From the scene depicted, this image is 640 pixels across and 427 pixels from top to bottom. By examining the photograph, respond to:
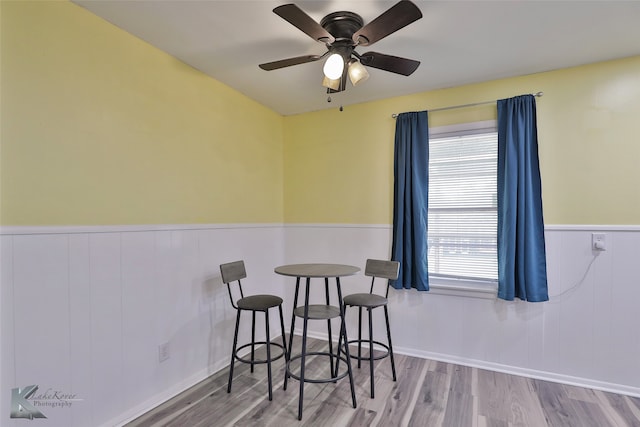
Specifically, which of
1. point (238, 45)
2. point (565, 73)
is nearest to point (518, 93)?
point (565, 73)

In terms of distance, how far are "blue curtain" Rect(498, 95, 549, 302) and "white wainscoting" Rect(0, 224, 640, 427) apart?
147mm

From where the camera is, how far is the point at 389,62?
2.01 m

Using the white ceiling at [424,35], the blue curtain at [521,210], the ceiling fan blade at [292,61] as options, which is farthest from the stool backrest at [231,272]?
the blue curtain at [521,210]

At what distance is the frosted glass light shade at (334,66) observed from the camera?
185 cm

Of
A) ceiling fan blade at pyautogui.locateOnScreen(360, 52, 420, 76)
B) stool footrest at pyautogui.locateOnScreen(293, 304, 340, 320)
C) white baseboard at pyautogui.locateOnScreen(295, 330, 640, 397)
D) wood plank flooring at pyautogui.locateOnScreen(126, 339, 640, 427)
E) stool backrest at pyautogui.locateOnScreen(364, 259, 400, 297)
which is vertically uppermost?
ceiling fan blade at pyautogui.locateOnScreen(360, 52, 420, 76)

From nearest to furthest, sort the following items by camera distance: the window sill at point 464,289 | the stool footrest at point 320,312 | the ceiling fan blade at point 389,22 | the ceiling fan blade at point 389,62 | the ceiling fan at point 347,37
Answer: the ceiling fan blade at point 389,22 → the ceiling fan at point 347,37 → the ceiling fan blade at point 389,62 → the stool footrest at point 320,312 → the window sill at point 464,289

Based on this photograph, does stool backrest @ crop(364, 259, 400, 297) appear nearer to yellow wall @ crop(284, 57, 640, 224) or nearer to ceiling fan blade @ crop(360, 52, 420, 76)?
yellow wall @ crop(284, 57, 640, 224)

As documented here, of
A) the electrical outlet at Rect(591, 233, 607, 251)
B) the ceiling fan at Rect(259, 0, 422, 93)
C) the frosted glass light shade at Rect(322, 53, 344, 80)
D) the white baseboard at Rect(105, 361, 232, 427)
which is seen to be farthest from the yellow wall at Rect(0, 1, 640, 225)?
the white baseboard at Rect(105, 361, 232, 427)

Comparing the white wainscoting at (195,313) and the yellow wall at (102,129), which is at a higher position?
the yellow wall at (102,129)

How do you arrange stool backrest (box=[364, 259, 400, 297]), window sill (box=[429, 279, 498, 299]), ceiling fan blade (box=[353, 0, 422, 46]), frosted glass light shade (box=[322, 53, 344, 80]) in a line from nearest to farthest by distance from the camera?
1. ceiling fan blade (box=[353, 0, 422, 46])
2. frosted glass light shade (box=[322, 53, 344, 80])
3. stool backrest (box=[364, 259, 400, 297])
4. window sill (box=[429, 279, 498, 299])

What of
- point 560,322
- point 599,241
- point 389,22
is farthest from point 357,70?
point 560,322

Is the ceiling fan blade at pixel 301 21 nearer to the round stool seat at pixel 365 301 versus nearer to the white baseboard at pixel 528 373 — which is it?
the round stool seat at pixel 365 301

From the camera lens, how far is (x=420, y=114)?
3.05 m

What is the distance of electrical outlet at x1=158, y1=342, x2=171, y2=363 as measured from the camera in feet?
7.61
